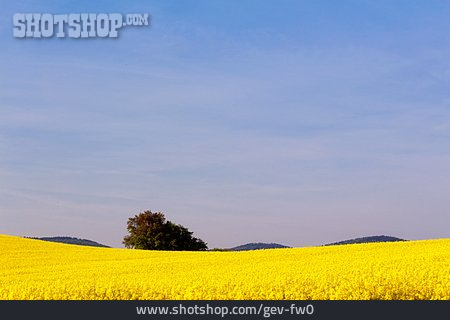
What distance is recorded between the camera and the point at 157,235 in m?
68.9

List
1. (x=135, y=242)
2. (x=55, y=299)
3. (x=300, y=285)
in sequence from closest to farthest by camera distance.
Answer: (x=55, y=299), (x=300, y=285), (x=135, y=242)

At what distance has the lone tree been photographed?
69075mm

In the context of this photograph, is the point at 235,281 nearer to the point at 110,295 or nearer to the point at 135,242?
the point at 110,295

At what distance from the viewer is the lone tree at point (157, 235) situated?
69.1m
